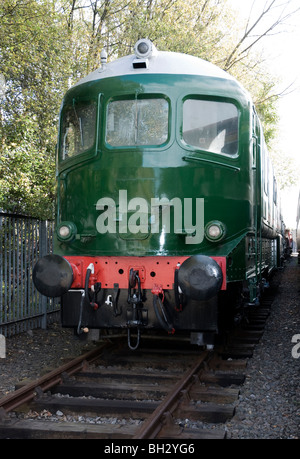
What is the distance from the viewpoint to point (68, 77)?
11.0 meters

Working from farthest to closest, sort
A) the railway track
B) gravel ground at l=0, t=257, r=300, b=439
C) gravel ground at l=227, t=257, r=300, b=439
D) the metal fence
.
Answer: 1. the metal fence
2. gravel ground at l=0, t=257, r=300, b=439
3. gravel ground at l=227, t=257, r=300, b=439
4. the railway track

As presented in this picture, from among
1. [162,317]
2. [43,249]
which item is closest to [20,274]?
[43,249]

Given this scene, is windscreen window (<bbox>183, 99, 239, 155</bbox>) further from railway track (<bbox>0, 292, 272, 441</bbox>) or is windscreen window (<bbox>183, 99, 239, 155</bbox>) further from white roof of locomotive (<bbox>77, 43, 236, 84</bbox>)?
railway track (<bbox>0, 292, 272, 441</bbox>)

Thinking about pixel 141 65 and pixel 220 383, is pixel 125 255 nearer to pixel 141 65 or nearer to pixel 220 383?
pixel 220 383

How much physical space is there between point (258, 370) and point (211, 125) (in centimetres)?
289

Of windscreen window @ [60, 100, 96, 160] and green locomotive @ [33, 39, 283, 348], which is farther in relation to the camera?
windscreen window @ [60, 100, 96, 160]

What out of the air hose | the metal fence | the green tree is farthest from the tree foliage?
the air hose

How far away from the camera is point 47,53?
10508 millimetres

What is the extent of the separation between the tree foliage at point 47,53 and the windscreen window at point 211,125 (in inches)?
161

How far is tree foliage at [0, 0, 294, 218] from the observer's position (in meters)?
9.37

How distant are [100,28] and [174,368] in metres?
10.2

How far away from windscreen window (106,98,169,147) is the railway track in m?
2.55
